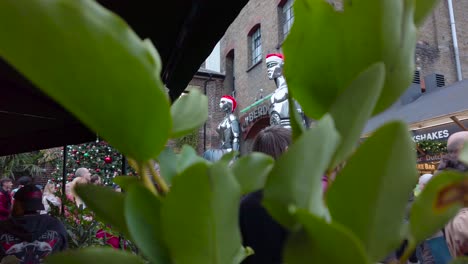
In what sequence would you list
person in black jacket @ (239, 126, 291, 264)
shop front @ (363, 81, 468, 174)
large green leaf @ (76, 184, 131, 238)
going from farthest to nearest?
1. shop front @ (363, 81, 468, 174)
2. person in black jacket @ (239, 126, 291, 264)
3. large green leaf @ (76, 184, 131, 238)

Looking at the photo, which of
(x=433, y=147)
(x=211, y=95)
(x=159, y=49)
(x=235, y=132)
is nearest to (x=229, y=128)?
(x=235, y=132)

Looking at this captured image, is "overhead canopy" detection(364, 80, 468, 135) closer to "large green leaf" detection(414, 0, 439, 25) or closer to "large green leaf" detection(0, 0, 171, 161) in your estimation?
"large green leaf" detection(414, 0, 439, 25)

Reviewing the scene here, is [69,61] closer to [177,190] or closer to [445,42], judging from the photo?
[177,190]

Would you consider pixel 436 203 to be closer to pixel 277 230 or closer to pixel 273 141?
pixel 277 230

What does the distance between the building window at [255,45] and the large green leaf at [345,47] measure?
9173 mm

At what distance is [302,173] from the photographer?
23cm

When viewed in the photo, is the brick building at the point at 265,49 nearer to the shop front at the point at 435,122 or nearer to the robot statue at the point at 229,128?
the robot statue at the point at 229,128

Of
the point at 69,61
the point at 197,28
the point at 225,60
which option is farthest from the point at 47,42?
the point at 225,60

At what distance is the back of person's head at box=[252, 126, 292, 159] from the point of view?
1087mm

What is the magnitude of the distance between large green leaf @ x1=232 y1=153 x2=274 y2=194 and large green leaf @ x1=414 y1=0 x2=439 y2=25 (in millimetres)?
162

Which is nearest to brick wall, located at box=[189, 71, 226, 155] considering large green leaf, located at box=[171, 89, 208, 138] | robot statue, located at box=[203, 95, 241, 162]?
robot statue, located at box=[203, 95, 241, 162]

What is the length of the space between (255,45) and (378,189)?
31.8 feet

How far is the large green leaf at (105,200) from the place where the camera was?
309 millimetres

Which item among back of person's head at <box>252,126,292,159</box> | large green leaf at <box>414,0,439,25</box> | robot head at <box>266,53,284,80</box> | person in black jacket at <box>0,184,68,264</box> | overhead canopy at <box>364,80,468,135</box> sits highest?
robot head at <box>266,53,284,80</box>
